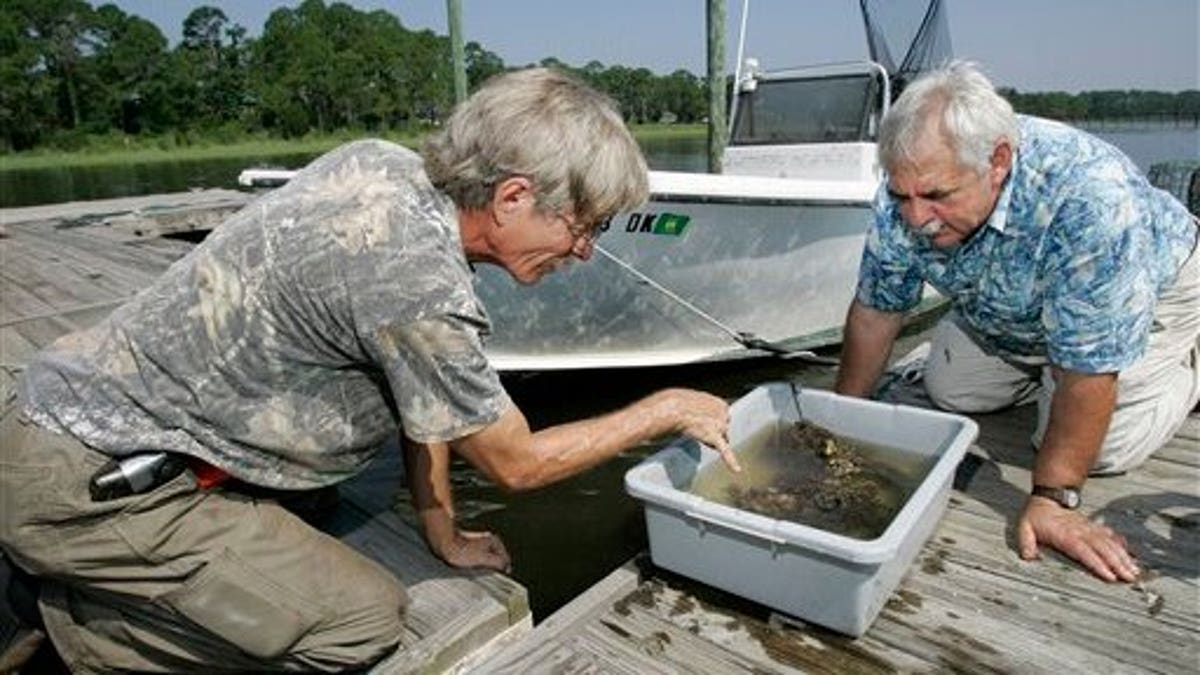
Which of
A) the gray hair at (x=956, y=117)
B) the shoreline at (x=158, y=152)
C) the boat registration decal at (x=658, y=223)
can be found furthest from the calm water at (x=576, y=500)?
the shoreline at (x=158, y=152)

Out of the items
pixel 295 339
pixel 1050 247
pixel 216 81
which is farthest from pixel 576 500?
pixel 216 81

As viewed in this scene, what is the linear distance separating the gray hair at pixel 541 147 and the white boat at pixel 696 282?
9.38ft

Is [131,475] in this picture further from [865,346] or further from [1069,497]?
[1069,497]

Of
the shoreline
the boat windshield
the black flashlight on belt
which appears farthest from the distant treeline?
the black flashlight on belt

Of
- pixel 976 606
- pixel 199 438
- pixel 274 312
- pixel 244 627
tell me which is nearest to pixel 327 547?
pixel 244 627

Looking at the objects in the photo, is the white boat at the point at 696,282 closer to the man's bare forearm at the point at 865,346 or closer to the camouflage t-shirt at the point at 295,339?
the man's bare forearm at the point at 865,346

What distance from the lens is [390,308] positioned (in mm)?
1688

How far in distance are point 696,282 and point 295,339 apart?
379cm

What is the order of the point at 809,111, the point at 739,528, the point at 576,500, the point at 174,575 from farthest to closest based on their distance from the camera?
the point at 809,111 → the point at 576,500 → the point at 739,528 → the point at 174,575

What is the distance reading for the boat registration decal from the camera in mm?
5000

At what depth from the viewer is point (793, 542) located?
1936 mm

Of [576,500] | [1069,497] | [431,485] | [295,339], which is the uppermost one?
[295,339]

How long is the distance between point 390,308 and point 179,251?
8462mm

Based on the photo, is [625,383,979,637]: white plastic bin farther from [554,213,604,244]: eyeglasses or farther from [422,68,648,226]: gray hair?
[422,68,648,226]: gray hair
